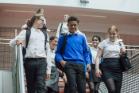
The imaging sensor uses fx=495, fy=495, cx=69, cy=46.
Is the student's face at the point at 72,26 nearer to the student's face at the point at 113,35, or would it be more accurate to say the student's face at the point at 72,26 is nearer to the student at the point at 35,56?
the student at the point at 35,56

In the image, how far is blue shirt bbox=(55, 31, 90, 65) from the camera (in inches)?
339

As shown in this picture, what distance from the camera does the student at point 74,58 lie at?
8445 mm

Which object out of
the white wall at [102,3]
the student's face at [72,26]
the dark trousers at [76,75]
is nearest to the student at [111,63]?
the dark trousers at [76,75]

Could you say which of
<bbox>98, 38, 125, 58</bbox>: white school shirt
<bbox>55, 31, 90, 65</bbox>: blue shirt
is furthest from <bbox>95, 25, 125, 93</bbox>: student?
<bbox>55, 31, 90, 65</bbox>: blue shirt

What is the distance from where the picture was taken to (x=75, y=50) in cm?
867

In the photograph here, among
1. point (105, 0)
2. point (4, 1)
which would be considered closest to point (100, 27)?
point (105, 0)

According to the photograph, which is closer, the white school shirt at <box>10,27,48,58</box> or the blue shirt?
the blue shirt

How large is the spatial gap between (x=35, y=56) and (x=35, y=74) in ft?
1.08

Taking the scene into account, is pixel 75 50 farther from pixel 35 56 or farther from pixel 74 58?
pixel 35 56

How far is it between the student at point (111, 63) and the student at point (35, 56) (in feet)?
3.75

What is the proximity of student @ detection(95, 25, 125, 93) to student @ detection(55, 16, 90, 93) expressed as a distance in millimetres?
710

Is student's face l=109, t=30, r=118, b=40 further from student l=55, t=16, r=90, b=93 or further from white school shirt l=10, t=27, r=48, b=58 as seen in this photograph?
white school shirt l=10, t=27, r=48, b=58

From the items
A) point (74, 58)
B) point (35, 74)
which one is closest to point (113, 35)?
point (74, 58)

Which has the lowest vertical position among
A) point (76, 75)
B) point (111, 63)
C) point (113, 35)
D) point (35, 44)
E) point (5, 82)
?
point (5, 82)
